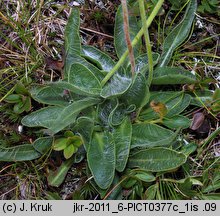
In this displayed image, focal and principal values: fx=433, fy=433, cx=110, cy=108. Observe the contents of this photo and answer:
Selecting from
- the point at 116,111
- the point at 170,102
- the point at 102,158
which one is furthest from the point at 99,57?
the point at 102,158

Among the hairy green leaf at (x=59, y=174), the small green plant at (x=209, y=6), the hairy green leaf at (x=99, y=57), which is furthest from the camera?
the small green plant at (x=209, y=6)

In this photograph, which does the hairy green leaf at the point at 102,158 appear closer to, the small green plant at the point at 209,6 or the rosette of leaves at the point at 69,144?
the rosette of leaves at the point at 69,144

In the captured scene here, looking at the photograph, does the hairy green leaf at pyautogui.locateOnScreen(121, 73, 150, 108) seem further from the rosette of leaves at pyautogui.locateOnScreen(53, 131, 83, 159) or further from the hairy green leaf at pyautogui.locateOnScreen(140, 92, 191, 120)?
the rosette of leaves at pyautogui.locateOnScreen(53, 131, 83, 159)

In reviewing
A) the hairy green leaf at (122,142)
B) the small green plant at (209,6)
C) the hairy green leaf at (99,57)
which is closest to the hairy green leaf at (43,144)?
the hairy green leaf at (122,142)

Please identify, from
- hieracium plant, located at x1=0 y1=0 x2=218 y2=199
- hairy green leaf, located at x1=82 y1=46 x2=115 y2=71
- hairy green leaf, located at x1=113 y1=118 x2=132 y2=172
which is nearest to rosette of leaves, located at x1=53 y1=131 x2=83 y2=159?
hieracium plant, located at x1=0 y1=0 x2=218 y2=199

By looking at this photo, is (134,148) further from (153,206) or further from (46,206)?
(46,206)

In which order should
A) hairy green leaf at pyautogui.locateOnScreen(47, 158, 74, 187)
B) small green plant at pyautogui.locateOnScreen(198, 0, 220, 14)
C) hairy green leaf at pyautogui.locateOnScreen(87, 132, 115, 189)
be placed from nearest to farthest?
hairy green leaf at pyautogui.locateOnScreen(87, 132, 115, 189) < hairy green leaf at pyautogui.locateOnScreen(47, 158, 74, 187) < small green plant at pyautogui.locateOnScreen(198, 0, 220, 14)

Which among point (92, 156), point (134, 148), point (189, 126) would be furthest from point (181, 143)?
point (92, 156)

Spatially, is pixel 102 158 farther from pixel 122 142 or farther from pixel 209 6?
pixel 209 6
